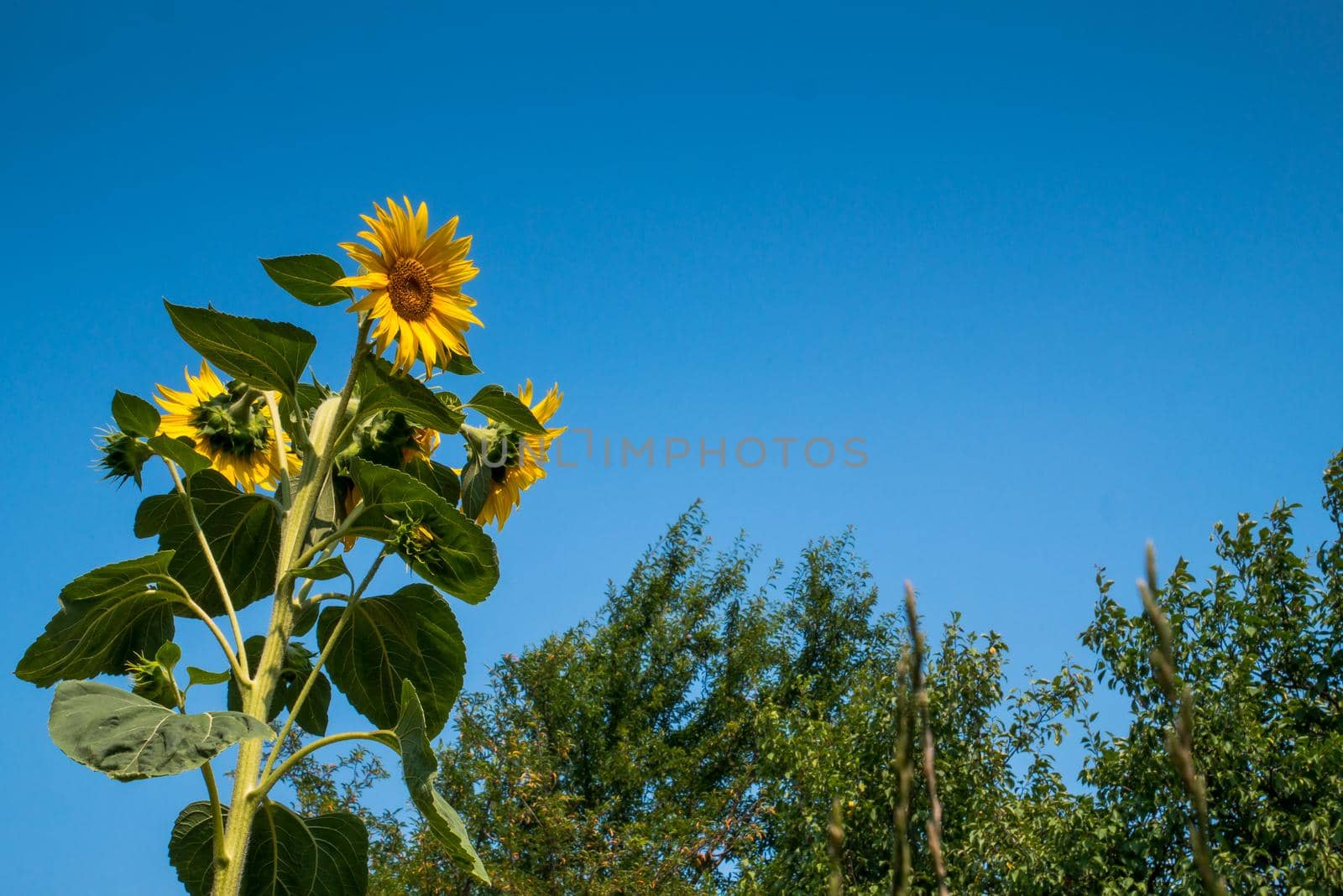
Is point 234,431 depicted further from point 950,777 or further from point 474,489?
point 950,777

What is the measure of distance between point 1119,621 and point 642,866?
22.2 ft

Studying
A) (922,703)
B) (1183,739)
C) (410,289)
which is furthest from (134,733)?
(1183,739)

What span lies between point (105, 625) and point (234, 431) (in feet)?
2.14

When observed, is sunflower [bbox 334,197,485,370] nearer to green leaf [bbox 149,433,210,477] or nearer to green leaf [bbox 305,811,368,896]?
green leaf [bbox 149,433,210,477]

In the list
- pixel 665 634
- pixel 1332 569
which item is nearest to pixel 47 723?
pixel 1332 569

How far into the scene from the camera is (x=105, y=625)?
2.56 metres

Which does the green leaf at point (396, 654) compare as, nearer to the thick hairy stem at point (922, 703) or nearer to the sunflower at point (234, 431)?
the sunflower at point (234, 431)

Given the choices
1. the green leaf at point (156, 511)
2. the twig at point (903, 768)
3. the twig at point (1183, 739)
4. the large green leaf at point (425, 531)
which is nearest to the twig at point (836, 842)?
the twig at point (903, 768)

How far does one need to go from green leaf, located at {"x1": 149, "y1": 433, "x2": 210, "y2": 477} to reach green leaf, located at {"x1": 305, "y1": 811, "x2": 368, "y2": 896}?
0.88 meters

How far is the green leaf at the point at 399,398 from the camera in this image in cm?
259

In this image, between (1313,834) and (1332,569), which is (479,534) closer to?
(1313,834)

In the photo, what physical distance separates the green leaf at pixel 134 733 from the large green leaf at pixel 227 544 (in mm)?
721

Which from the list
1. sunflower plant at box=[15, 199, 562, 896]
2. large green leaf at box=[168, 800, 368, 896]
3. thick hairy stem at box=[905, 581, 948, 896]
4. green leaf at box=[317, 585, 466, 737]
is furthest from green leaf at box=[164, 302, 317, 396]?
thick hairy stem at box=[905, 581, 948, 896]

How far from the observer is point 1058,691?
35.7 feet
